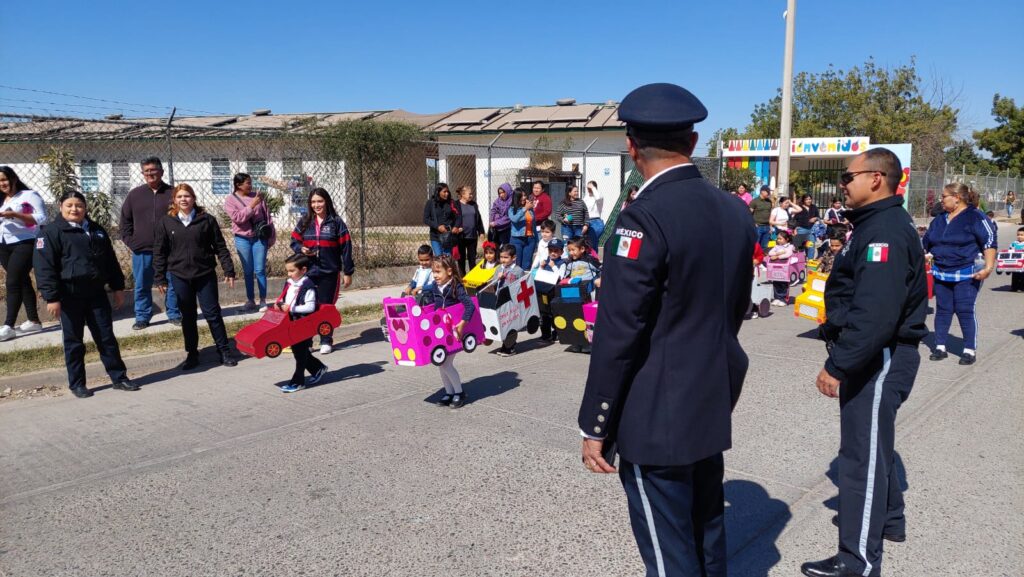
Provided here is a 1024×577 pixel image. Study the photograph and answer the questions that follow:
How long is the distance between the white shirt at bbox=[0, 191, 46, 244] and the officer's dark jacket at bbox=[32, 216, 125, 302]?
81.6 inches

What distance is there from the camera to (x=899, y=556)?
11.5 ft

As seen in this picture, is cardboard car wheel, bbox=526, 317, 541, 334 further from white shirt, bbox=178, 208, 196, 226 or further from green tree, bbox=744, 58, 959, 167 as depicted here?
green tree, bbox=744, 58, 959, 167

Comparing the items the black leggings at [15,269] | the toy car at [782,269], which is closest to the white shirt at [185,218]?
the black leggings at [15,269]

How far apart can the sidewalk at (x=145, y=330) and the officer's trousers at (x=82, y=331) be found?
1635 mm

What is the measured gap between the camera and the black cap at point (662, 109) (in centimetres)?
227

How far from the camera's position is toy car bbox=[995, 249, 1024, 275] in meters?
12.0

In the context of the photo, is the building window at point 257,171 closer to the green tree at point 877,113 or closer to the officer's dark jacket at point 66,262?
the officer's dark jacket at point 66,262

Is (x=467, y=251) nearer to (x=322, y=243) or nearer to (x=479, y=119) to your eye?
(x=322, y=243)

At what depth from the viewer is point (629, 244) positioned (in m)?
2.20

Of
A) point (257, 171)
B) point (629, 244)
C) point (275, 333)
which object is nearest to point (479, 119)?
point (257, 171)

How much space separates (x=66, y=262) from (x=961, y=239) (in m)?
8.23

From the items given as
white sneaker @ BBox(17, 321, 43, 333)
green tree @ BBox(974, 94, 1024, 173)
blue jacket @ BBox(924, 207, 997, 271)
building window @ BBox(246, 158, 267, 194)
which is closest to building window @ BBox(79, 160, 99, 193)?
building window @ BBox(246, 158, 267, 194)

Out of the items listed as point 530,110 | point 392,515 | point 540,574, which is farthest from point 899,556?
point 530,110

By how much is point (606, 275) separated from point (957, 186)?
6300 mm
